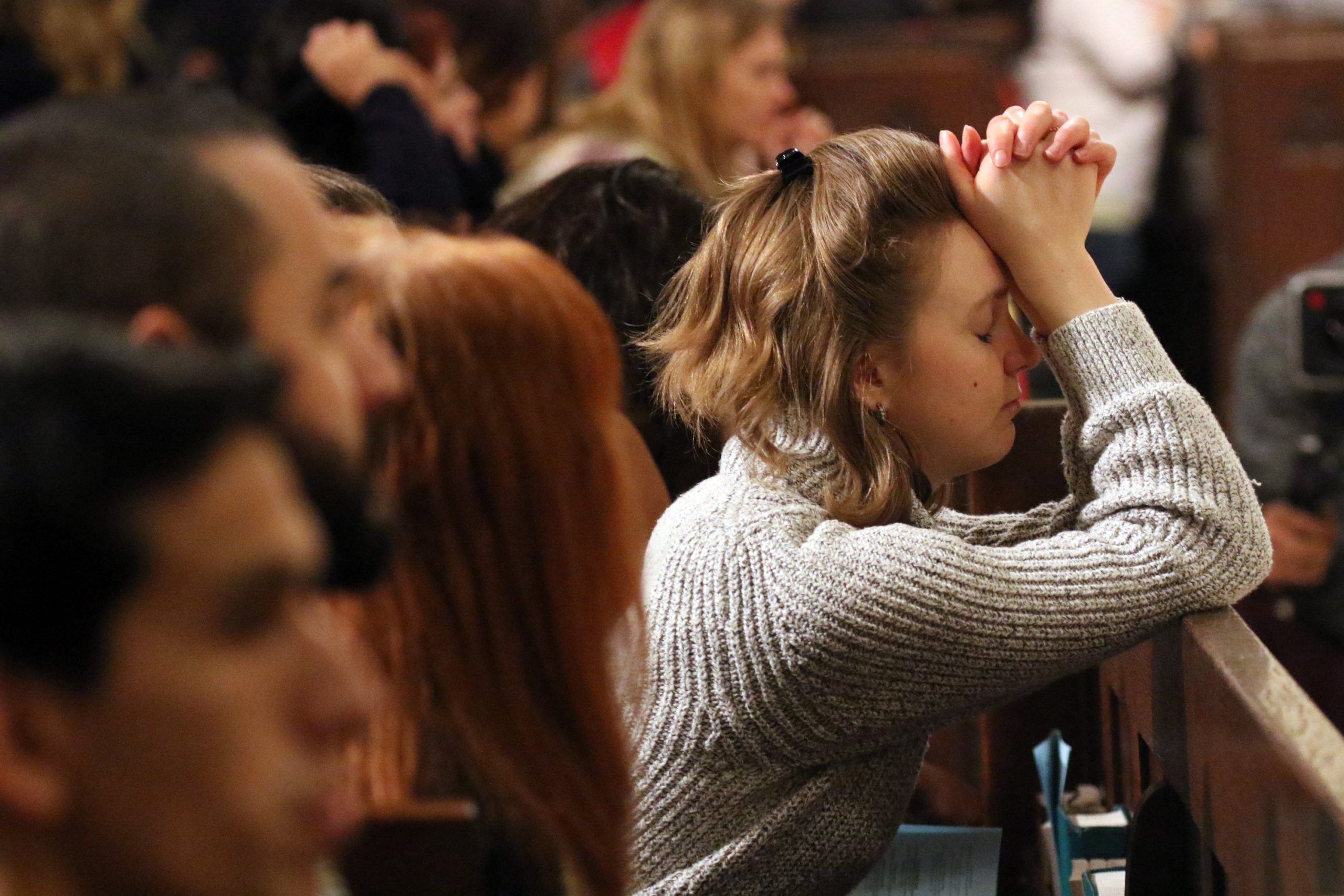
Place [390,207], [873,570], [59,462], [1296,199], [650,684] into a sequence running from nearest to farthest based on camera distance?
1. [59,462]
2. [873,570]
3. [650,684]
4. [390,207]
5. [1296,199]

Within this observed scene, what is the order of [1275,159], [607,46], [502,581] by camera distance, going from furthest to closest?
[607,46], [1275,159], [502,581]

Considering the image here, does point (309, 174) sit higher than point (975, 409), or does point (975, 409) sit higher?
point (309, 174)

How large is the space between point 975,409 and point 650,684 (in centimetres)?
Result: 35

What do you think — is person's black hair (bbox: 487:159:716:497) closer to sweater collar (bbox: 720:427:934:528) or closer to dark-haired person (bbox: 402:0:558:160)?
sweater collar (bbox: 720:427:934:528)

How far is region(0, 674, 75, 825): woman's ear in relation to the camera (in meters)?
0.50

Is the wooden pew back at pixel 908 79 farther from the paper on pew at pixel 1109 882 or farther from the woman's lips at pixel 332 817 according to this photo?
the woman's lips at pixel 332 817

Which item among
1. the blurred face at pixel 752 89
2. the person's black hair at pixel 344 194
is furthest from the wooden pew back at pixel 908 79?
the person's black hair at pixel 344 194

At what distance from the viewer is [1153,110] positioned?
382 cm

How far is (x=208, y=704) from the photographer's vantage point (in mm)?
516

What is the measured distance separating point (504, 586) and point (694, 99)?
2.53 meters

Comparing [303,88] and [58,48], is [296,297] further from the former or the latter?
[58,48]

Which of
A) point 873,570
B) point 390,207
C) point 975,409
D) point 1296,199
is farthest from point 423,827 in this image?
point 1296,199

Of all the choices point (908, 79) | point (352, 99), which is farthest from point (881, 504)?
point (908, 79)

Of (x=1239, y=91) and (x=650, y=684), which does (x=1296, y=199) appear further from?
(x=650, y=684)
